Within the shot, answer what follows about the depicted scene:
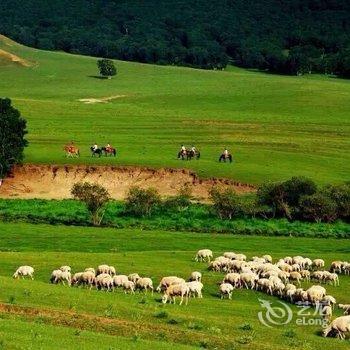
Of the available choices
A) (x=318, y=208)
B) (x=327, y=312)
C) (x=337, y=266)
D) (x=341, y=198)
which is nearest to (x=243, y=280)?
(x=327, y=312)

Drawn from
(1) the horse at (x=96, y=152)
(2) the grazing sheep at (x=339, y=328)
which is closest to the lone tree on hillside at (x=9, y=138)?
(1) the horse at (x=96, y=152)

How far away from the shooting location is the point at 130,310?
33938 millimetres

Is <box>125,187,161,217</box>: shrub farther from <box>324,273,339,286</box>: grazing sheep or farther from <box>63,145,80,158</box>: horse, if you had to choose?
<box>324,273,339,286</box>: grazing sheep

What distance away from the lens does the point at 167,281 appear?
39.8 m

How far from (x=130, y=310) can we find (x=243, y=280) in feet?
32.0

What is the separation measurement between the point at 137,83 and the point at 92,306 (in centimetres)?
13583

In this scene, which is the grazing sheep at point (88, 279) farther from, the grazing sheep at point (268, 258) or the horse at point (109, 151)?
the horse at point (109, 151)

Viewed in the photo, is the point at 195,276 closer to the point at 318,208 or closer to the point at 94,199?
the point at 94,199

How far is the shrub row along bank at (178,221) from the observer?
65125mm

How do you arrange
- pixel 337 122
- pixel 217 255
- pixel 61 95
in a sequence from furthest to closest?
pixel 61 95 < pixel 337 122 < pixel 217 255

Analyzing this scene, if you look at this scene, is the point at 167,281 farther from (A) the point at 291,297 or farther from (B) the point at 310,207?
(B) the point at 310,207

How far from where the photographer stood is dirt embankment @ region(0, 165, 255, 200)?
259ft

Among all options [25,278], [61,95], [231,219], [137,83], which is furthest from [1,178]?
[137,83]

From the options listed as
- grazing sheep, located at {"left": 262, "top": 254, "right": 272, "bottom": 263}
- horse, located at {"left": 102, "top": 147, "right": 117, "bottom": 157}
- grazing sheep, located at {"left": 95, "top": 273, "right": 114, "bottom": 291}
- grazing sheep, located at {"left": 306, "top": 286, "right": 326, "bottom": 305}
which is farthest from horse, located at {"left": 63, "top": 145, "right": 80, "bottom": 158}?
grazing sheep, located at {"left": 306, "top": 286, "right": 326, "bottom": 305}
